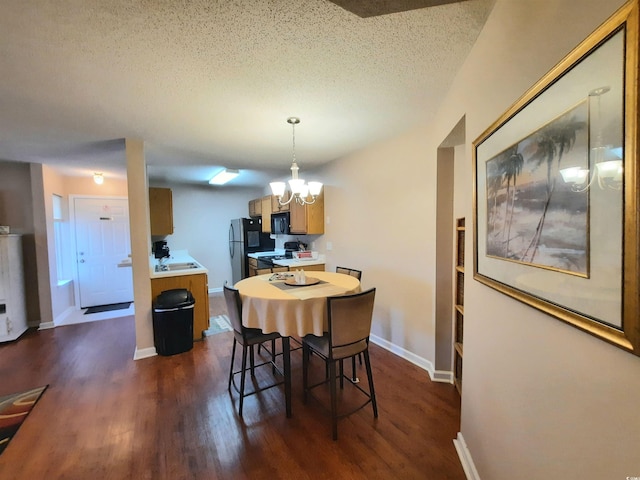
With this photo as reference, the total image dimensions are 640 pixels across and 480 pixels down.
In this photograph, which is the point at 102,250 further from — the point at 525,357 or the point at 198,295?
the point at 525,357

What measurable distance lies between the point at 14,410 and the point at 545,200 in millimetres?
3745

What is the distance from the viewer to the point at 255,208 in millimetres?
5902

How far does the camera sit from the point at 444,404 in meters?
2.18

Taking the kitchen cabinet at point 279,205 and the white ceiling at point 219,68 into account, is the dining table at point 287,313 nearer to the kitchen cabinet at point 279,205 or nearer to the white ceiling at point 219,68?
the white ceiling at point 219,68

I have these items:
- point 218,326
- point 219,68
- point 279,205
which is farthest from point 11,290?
point 219,68

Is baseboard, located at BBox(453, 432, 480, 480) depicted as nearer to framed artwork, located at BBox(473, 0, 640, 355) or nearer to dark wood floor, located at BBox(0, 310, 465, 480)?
dark wood floor, located at BBox(0, 310, 465, 480)

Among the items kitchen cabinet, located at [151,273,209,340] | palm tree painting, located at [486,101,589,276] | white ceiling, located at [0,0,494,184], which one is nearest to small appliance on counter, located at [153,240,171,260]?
kitchen cabinet, located at [151,273,209,340]

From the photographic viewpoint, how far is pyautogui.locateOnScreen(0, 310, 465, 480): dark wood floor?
162 centimetres

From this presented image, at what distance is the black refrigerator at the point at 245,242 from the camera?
17.8 feet

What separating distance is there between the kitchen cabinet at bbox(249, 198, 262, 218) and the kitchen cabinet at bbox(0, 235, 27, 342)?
358 centimetres

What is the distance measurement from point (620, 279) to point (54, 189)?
631 cm

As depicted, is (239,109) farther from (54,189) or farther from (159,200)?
(54,189)

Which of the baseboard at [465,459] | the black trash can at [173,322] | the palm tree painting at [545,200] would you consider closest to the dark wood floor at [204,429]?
the baseboard at [465,459]

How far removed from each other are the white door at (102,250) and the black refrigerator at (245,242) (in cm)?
193
